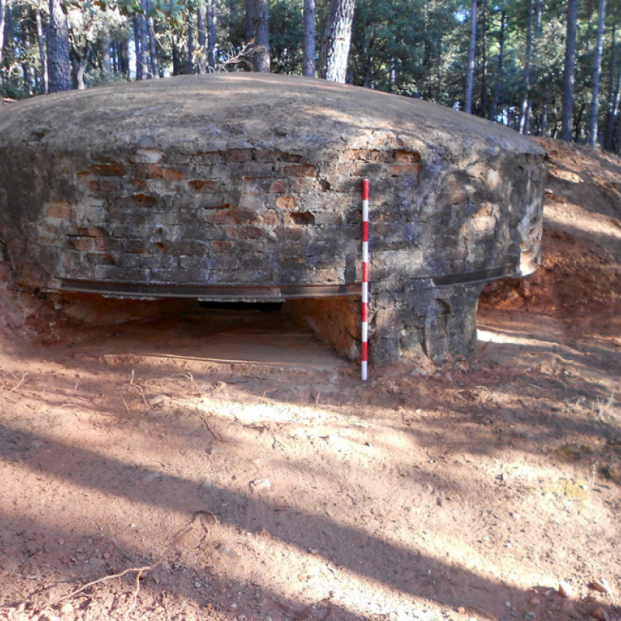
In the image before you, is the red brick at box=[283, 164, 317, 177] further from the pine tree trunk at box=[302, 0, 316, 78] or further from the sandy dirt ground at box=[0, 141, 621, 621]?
the pine tree trunk at box=[302, 0, 316, 78]

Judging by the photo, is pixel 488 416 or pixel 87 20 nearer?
pixel 488 416

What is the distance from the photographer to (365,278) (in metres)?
4.04

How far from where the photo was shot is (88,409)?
3580 mm

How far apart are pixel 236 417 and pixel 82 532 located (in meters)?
1.31

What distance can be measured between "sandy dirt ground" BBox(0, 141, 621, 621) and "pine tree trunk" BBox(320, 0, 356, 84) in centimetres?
539

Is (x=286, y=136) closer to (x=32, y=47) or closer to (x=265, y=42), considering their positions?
(x=265, y=42)

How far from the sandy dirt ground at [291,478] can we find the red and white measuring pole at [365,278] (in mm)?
220

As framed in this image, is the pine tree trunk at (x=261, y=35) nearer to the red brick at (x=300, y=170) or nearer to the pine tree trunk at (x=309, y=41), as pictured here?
the pine tree trunk at (x=309, y=41)

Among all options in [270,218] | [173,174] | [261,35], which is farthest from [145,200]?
[261,35]

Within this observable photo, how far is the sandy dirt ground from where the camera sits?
242 cm

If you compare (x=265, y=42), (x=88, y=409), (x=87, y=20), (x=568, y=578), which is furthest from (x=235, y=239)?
(x=87, y=20)

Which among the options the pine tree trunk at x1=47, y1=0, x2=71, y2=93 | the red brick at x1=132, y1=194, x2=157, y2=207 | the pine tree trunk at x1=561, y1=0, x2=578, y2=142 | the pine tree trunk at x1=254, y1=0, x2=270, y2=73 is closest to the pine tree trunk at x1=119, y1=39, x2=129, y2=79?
the pine tree trunk at x1=254, y1=0, x2=270, y2=73

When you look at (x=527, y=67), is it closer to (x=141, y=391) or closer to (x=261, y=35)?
(x=261, y=35)

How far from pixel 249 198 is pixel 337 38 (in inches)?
236
